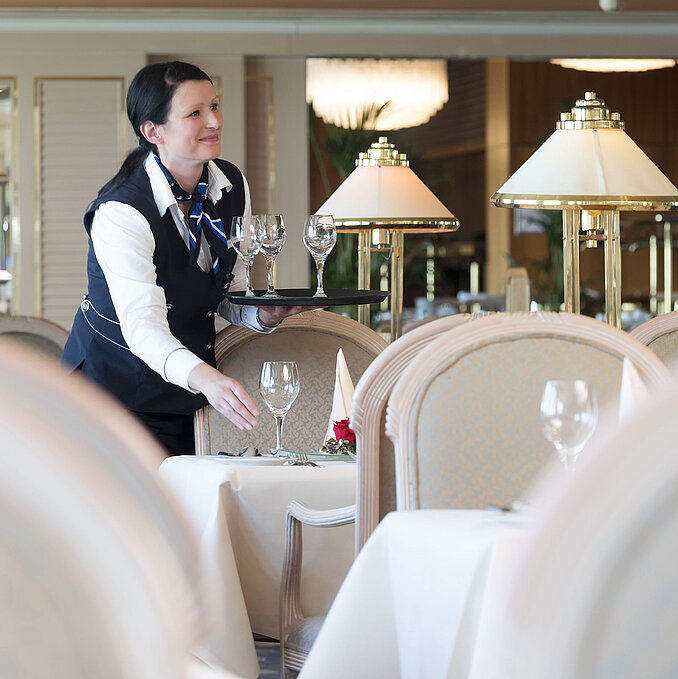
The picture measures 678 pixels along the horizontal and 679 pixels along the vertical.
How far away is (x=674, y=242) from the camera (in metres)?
8.76

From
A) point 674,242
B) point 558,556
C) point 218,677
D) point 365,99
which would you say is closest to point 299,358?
point 218,677

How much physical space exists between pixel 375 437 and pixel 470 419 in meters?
0.16

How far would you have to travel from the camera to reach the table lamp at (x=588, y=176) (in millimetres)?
2117

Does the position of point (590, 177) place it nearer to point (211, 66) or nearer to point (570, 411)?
point (570, 411)

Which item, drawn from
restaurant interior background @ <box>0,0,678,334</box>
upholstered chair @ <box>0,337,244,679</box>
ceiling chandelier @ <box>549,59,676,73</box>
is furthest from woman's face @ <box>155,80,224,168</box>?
ceiling chandelier @ <box>549,59,676,73</box>

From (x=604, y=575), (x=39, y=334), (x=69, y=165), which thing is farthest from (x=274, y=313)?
(x=69, y=165)

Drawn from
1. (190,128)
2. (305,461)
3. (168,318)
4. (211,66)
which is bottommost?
(305,461)

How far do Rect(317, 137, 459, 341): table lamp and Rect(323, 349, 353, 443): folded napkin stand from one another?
63cm

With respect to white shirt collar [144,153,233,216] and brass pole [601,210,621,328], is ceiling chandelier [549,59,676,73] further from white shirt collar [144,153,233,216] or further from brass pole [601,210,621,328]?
white shirt collar [144,153,233,216]

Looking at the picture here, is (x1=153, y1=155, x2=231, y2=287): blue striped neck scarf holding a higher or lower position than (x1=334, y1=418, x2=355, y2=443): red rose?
higher

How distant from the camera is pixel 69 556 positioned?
2.14ft

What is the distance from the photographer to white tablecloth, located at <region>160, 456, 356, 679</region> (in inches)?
69.2

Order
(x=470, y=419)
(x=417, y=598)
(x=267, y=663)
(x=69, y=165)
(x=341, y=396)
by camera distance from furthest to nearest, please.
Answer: (x=69, y=165)
(x=267, y=663)
(x=341, y=396)
(x=470, y=419)
(x=417, y=598)

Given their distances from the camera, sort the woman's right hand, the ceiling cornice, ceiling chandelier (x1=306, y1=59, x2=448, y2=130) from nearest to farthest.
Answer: the woman's right hand
the ceiling cornice
ceiling chandelier (x1=306, y1=59, x2=448, y2=130)
